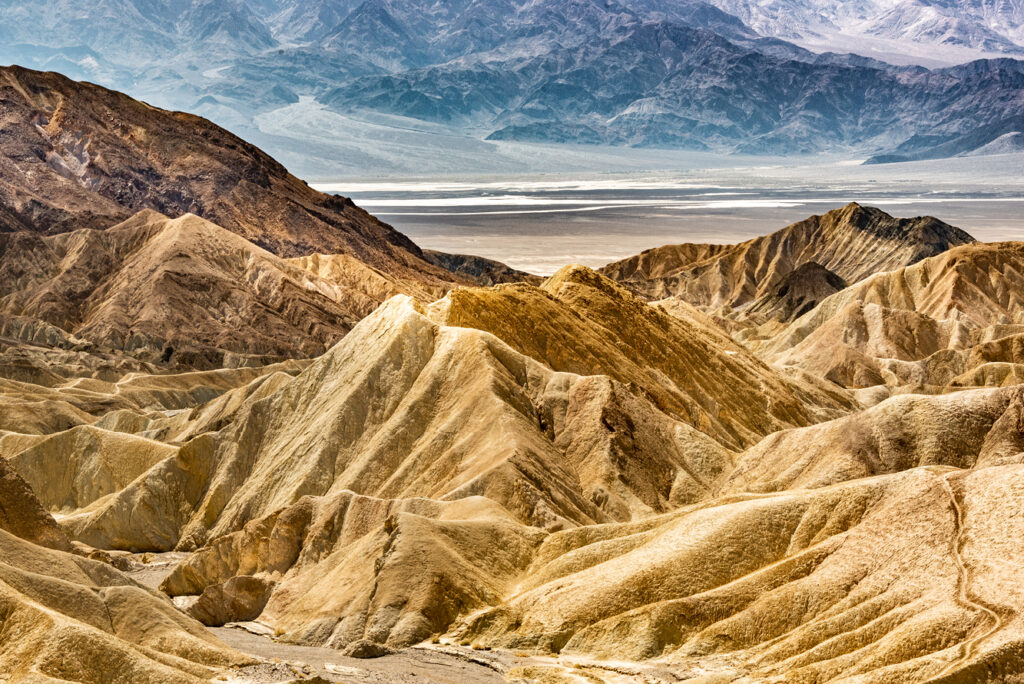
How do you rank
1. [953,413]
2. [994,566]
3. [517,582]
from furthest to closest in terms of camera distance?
[953,413] → [517,582] → [994,566]

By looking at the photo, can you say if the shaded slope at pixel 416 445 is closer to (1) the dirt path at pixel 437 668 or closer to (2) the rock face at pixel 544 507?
(2) the rock face at pixel 544 507

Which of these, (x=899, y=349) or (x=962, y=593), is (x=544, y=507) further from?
(x=899, y=349)

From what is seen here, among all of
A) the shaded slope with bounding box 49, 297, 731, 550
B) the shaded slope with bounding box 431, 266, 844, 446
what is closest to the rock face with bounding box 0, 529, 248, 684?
the shaded slope with bounding box 49, 297, 731, 550

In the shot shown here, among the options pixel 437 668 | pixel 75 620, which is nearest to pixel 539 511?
pixel 437 668

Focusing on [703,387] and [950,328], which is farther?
[950,328]

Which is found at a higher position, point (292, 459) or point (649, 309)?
point (649, 309)

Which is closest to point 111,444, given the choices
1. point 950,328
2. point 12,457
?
point 12,457

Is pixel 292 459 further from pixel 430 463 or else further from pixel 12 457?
pixel 12 457
